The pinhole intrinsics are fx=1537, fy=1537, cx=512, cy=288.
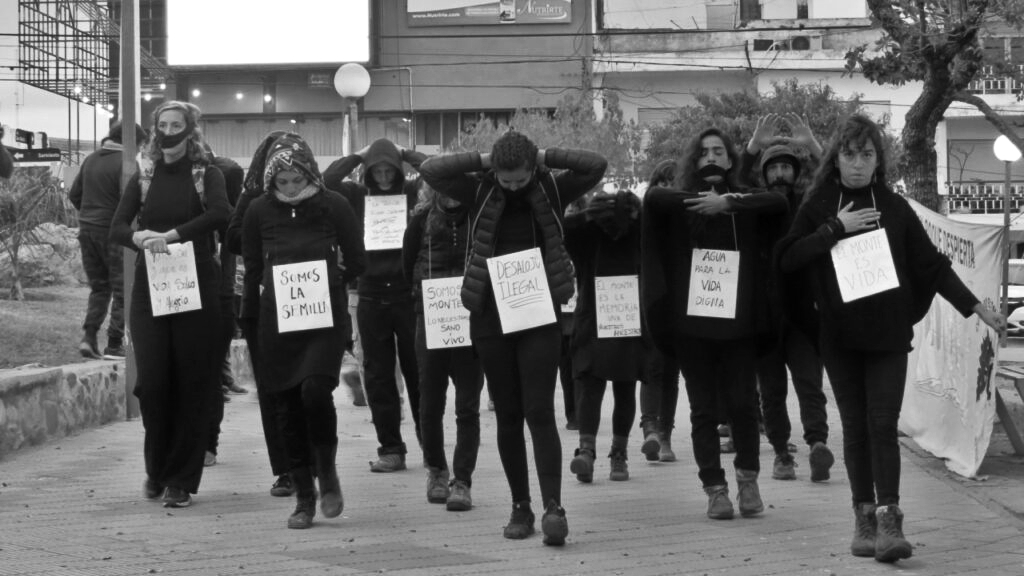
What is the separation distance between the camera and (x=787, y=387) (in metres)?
9.79

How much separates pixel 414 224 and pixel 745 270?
6.53ft

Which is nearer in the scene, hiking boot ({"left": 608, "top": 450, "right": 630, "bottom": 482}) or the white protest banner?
hiking boot ({"left": 608, "top": 450, "right": 630, "bottom": 482})

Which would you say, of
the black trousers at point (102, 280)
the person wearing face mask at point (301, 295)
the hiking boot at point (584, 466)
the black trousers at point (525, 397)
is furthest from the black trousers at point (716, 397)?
the black trousers at point (102, 280)

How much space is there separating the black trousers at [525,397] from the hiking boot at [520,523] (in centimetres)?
4

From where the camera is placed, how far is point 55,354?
43.3 feet

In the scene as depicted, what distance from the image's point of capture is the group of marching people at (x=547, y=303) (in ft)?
23.2

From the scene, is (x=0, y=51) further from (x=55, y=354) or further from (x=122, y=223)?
(x=122, y=223)

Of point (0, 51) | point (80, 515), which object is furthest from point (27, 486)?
point (0, 51)

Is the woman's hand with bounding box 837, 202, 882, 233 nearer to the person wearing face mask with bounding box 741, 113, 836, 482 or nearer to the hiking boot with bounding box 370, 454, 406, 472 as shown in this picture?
the person wearing face mask with bounding box 741, 113, 836, 482

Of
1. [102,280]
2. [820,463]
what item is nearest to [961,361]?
[820,463]

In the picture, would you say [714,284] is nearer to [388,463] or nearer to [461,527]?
[461,527]

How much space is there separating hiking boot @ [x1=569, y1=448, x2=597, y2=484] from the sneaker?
7.89 feet

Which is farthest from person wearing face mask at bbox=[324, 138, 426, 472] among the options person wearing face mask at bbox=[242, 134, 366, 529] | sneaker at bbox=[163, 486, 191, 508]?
sneaker at bbox=[163, 486, 191, 508]

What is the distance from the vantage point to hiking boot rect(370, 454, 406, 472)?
9.81 m
